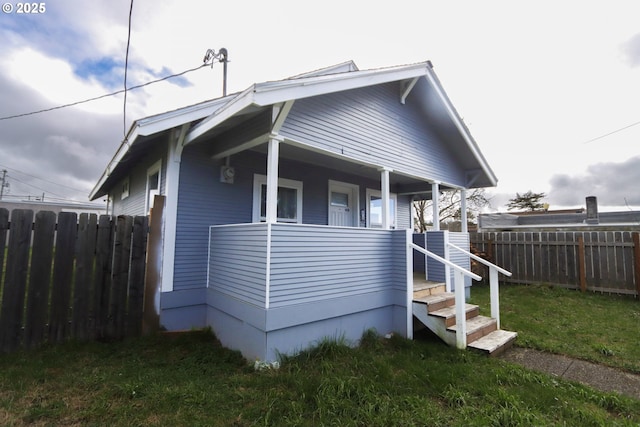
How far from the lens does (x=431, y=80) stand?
6070mm

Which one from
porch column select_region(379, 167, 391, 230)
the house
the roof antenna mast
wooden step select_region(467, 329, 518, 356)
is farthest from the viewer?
the roof antenna mast

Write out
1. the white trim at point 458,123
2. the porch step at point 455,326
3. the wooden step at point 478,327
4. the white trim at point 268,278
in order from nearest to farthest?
1. the white trim at point 268,278
2. the porch step at point 455,326
3. the wooden step at point 478,327
4. the white trim at point 458,123

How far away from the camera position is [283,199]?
6.04 metres

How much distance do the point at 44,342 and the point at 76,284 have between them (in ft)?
2.47

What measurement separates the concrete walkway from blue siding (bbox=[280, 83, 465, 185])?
368 cm

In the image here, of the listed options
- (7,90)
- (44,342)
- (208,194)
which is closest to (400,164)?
(208,194)

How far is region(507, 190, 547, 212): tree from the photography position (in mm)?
30647

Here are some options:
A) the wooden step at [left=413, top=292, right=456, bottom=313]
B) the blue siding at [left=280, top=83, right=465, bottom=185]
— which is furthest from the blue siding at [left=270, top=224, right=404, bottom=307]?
the blue siding at [left=280, top=83, right=465, bottom=185]

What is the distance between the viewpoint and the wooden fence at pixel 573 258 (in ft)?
23.6

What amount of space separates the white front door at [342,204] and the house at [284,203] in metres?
0.21

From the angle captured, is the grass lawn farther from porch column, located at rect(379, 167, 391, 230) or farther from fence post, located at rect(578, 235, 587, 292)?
fence post, located at rect(578, 235, 587, 292)

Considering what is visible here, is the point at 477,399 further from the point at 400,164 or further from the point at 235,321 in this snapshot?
the point at 400,164

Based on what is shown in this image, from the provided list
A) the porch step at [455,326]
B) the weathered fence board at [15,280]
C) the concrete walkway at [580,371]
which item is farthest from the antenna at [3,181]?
the concrete walkway at [580,371]

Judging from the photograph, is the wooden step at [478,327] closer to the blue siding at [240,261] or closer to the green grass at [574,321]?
the green grass at [574,321]
